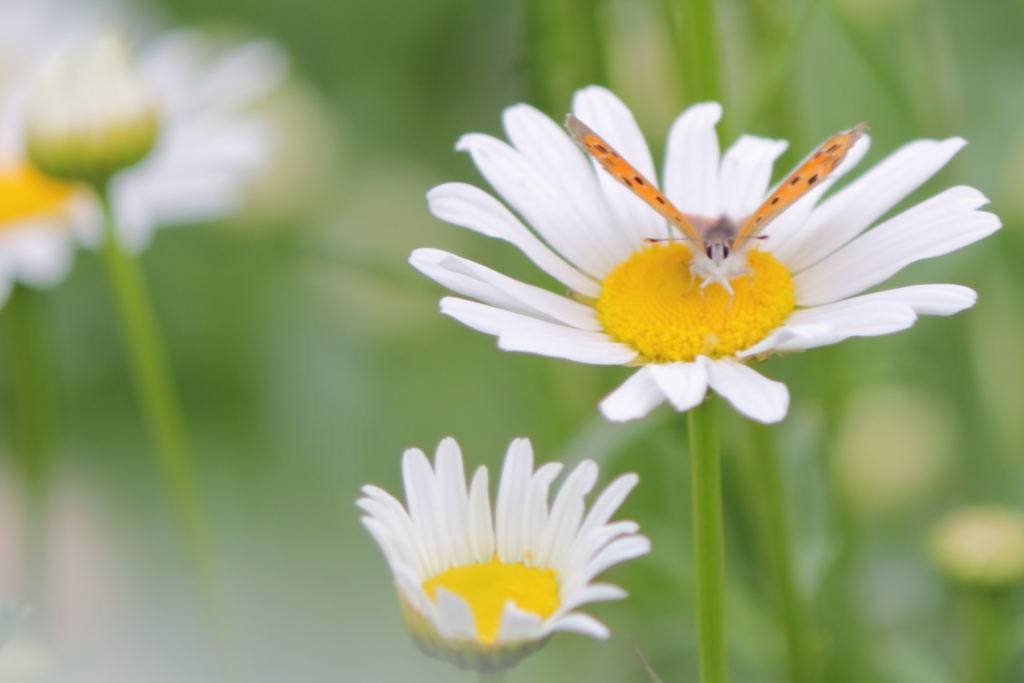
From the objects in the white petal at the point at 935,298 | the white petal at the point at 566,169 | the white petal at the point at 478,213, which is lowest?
the white petal at the point at 935,298

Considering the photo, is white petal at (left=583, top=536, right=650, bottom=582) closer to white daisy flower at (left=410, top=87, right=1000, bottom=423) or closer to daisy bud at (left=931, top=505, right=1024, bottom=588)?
white daisy flower at (left=410, top=87, right=1000, bottom=423)

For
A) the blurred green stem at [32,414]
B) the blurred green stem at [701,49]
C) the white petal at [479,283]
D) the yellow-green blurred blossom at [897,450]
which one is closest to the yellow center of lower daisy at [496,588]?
the white petal at [479,283]

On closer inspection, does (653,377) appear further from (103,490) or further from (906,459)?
(103,490)

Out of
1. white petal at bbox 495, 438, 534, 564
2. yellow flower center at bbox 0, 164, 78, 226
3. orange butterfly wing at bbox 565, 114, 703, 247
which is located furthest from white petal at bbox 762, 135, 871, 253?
yellow flower center at bbox 0, 164, 78, 226

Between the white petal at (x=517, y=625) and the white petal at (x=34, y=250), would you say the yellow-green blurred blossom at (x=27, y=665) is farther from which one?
the white petal at (x=34, y=250)

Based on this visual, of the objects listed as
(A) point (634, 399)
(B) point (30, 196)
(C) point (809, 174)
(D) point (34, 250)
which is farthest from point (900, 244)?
(B) point (30, 196)

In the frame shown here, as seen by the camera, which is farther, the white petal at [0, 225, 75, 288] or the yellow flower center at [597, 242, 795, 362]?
the white petal at [0, 225, 75, 288]
